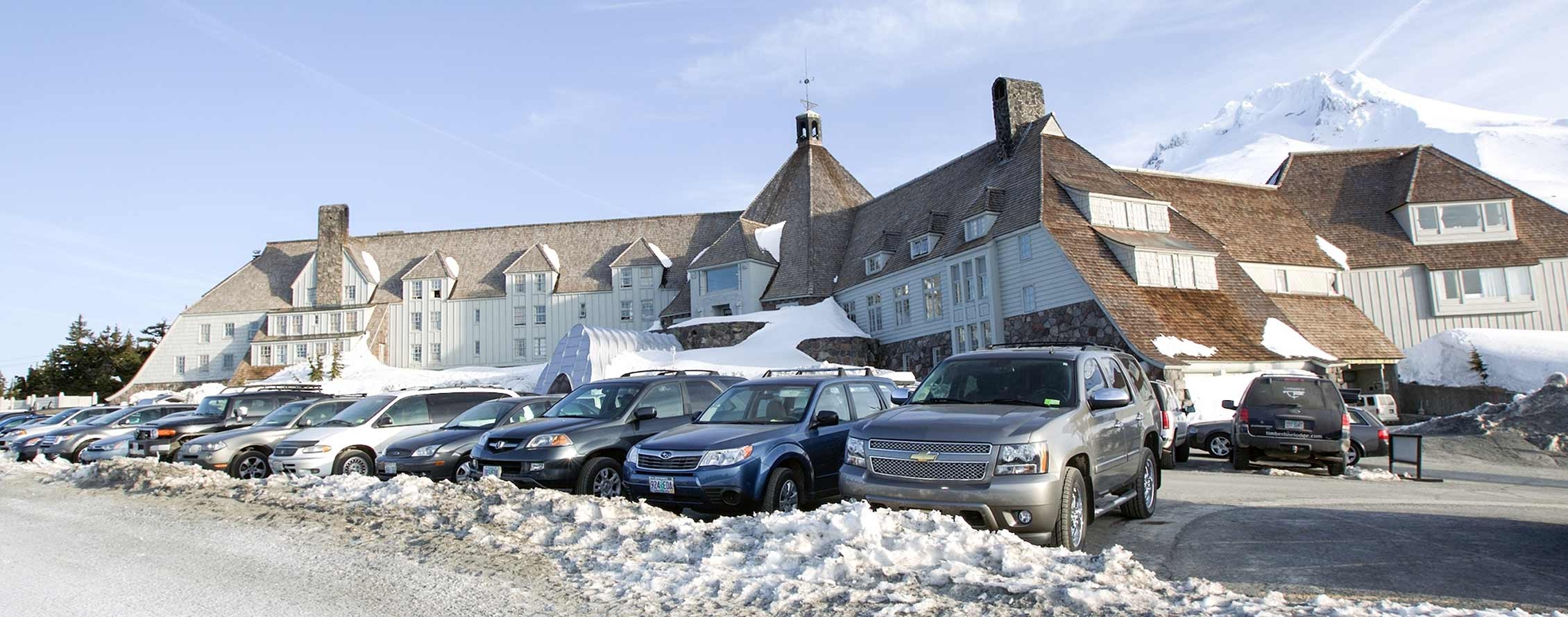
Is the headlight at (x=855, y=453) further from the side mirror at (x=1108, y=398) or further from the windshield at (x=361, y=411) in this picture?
the windshield at (x=361, y=411)

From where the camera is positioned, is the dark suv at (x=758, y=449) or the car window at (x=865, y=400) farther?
the car window at (x=865, y=400)

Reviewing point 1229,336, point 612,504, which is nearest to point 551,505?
point 612,504

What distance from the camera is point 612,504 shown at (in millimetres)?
8867

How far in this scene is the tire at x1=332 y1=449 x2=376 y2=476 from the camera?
14.3 metres

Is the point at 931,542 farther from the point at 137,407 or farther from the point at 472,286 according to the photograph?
the point at 472,286

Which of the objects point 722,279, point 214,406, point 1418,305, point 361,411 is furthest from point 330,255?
point 1418,305

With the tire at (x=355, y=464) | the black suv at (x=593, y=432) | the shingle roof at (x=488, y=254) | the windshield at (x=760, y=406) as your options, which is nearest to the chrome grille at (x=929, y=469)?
the windshield at (x=760, y=406)

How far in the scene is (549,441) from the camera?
1114cm

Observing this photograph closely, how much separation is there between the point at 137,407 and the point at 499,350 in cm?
3403

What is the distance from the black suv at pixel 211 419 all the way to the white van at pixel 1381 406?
1053 inches

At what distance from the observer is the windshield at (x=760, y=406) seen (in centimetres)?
1044

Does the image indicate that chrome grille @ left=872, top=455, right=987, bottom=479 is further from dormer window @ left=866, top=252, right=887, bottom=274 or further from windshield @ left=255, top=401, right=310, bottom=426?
dormer window @ left=866, top=252, right=887, bottom=274

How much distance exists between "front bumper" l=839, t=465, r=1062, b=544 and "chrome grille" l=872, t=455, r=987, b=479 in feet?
0.22

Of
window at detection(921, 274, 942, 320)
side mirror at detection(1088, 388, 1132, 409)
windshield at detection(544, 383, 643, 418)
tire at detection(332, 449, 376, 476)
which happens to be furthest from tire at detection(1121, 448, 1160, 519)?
window at detection(921, 274, 942, 320)
